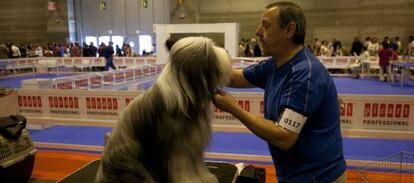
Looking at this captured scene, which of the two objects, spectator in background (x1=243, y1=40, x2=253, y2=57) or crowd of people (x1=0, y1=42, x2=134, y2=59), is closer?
spectator in background (x1=243, y1=40, x2=253, y2=57)

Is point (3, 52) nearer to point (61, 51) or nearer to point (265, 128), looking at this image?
point (61, 51)

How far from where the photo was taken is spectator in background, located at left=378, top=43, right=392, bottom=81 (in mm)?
10922

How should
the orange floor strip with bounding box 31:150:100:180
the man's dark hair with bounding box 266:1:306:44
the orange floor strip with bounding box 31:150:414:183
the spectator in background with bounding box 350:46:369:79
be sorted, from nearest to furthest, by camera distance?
the man's dark hair with bounding box 266:1:306:44 < the orange floor strip with bounding box 31:150:414:183 < the orange floor strip with bounding box 31:150:100:180 < the spectator in background with bounding box 350:46:369:79

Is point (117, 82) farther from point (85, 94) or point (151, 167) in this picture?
point (151, 167)

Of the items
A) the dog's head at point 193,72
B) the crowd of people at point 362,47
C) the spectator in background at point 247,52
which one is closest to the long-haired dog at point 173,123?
the dog's head at point 193,72

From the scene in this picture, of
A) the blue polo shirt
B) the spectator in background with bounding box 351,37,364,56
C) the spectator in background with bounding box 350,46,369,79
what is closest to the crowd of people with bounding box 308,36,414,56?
the spectator in background with bounding box 351,37,364,56

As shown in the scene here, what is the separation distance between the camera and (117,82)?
894cm

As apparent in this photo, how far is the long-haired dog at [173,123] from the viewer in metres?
1.53

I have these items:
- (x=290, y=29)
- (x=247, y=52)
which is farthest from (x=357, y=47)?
(x=290, y=29)

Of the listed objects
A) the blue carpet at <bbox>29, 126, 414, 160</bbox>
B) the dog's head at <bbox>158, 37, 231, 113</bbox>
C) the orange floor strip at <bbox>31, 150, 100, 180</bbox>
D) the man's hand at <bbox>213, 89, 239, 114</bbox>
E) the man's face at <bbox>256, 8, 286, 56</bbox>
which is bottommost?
the orange floor strip at <bbox>31, 150, 100, 180</bbox>

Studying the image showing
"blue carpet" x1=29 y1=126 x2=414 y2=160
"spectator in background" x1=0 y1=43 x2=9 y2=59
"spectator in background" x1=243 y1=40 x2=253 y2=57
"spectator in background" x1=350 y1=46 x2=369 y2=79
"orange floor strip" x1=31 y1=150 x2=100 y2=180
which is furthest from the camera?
"spectator in background" x1=0 y1=43 x2=9 y2=59

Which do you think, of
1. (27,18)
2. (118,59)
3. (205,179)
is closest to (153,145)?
(205,179)

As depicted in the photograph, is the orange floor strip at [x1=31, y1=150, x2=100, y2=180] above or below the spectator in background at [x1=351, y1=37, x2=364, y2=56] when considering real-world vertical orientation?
below

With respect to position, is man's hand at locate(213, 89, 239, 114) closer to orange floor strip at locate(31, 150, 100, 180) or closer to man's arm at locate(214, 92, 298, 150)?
man's arm at locate(214, 92, 298, 150)
